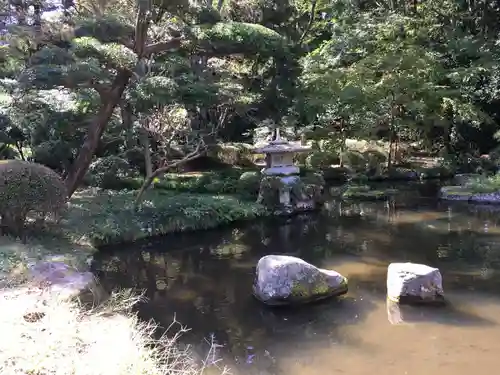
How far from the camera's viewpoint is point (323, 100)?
18.0 meters

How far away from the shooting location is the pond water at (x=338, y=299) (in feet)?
18.3

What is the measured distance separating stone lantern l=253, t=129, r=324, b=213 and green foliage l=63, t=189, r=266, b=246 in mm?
522

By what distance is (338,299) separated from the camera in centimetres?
723

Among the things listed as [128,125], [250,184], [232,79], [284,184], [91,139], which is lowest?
[250,184]

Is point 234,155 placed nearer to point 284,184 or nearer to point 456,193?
point 284,184

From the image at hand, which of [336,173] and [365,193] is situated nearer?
[365,193]

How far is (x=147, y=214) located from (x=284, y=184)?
384cm

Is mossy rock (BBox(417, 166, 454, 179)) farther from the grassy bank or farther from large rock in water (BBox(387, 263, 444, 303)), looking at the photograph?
the grassy bank

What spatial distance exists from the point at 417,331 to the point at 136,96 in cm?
707

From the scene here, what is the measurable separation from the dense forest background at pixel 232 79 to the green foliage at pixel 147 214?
0.85 meters

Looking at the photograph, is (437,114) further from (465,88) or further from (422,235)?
(422,235)

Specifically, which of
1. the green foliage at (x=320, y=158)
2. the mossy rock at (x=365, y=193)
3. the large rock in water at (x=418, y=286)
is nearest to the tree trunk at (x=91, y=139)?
the large rock in water at (x=418, y=286)

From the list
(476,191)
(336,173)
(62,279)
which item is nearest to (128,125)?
(336,173)

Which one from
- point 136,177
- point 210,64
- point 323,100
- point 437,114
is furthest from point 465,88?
point 136,177
